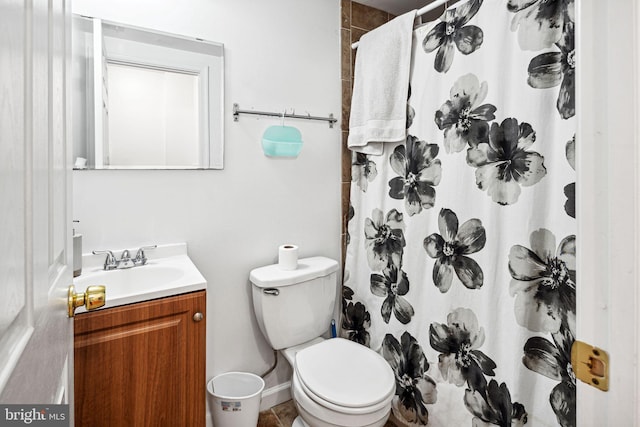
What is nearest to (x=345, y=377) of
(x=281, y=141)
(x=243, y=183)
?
(x=243, y=183)

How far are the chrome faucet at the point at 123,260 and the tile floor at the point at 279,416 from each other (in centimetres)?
103

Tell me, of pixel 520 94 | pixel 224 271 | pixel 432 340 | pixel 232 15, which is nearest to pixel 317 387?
pixel 432 340

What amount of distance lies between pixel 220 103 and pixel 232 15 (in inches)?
17.2

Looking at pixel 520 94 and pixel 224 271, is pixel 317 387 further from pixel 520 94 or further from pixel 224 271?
pixel 520 94

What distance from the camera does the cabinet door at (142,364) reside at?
1.07m

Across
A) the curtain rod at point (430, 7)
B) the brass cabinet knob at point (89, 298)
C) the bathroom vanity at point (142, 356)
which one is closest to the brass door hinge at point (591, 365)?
the brass cabinet knob at point (89, 298)

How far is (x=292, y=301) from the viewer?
5.47 feet

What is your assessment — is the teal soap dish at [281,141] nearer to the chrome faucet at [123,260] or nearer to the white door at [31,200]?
the chrome faucet at [123,260]

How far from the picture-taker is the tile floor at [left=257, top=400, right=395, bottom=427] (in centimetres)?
176

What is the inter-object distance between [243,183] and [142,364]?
3.00ft

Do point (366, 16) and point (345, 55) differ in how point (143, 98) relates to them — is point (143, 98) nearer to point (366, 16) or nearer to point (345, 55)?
point (345, 55)

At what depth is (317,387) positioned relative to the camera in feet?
4.33

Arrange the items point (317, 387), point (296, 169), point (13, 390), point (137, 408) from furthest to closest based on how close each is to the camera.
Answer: point (296, 169), point (317, 387), point (137, 408), point (13, 390)

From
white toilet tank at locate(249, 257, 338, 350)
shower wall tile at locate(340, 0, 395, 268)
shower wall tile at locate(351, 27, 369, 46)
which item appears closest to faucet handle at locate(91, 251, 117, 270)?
white toilet tank at locate(249, 257, 338, 350)
